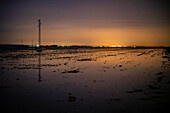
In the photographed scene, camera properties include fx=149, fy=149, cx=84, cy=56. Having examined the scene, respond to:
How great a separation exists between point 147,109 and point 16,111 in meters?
6.11

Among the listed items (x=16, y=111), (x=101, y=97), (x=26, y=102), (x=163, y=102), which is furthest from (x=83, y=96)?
(x=163, y=102)

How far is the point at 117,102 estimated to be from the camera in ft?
26.6

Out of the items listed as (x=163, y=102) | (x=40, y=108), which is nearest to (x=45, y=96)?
(x=40, y=108)

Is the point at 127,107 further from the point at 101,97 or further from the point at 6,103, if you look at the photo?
the point at 6,103

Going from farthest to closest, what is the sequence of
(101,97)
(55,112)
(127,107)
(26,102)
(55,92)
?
(55,92), (101,97), (26,102), (127,107), (55,112)

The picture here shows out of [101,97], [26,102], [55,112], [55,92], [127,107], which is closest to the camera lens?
[55,112]

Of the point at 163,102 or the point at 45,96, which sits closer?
the point at 163,102

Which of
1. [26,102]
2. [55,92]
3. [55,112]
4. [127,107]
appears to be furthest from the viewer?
[55,92]

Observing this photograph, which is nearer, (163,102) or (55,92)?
(163,102)

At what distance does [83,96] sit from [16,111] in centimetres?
383

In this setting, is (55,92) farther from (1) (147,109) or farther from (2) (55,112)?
(1) (147,109)

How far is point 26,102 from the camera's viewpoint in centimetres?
798

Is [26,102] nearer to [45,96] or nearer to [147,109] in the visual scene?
[45,96]

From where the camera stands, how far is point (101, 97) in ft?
29.5
